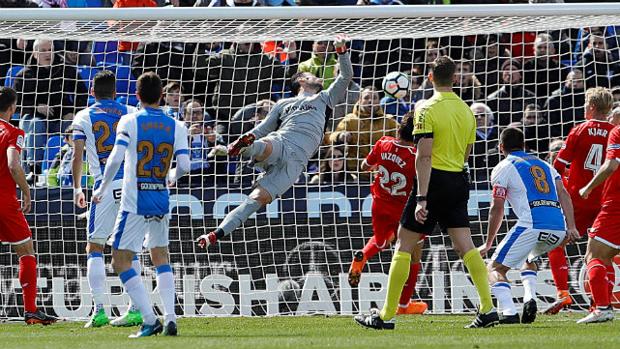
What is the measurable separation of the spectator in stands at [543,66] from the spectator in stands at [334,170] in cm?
239

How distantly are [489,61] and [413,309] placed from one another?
385cm

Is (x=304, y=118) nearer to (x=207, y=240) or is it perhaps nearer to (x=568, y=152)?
(x=207, y=240)

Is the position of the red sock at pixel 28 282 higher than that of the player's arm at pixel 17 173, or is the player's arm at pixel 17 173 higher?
the player's arm at pixel 17 173

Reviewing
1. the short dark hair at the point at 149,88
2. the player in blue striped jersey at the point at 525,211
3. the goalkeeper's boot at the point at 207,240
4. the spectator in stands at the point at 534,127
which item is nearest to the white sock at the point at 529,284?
the player in blue striped jersey at the point at 525,211

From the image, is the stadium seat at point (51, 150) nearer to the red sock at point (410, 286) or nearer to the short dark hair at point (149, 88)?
the red sock at point (410, 286)

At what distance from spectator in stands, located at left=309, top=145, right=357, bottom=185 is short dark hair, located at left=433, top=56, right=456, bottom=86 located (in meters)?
4.18

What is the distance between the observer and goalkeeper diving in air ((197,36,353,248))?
38.6ft

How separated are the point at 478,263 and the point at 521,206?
4.89ft

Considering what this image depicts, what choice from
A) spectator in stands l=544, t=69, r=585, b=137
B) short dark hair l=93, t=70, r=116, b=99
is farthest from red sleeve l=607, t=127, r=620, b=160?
short dark hair l=93, t=70, r=116, b=99

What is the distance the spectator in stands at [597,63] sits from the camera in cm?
1384

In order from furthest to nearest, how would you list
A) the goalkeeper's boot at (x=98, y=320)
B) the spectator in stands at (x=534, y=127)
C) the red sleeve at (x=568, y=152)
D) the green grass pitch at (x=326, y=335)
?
the spectator in stands at (x=534, y=127)
the red sleeve at (x=568, y=152)
the goalkeeper's boot at (x=98, y=320)
the green grass pitch at (x=326, y=335)

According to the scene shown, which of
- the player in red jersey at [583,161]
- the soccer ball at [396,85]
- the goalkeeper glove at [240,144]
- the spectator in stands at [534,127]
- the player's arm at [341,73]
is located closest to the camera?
the goalkeeper glove at [240,144]

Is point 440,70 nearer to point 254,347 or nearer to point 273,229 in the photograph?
point 254,347

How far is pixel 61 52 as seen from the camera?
46.8 feet
